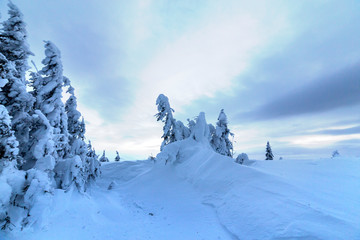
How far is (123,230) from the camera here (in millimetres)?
10367

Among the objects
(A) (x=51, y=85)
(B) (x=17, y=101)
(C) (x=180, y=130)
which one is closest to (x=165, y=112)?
(C) (x=180, y=130)

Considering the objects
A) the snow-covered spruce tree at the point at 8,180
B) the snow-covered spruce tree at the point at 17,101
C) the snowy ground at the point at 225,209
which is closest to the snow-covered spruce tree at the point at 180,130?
the snowy ground at the point at 225,209

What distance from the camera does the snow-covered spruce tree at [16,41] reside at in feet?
35.4

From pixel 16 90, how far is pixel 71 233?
832 centimetres

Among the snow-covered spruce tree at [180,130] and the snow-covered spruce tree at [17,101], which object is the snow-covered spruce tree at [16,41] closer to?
the snow-covered spruce tree at [17,101]

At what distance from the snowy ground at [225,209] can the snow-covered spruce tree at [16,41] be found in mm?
8602

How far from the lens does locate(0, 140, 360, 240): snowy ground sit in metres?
7.63

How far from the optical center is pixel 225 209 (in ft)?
37.2

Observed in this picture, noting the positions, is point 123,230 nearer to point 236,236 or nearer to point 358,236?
point 236,236

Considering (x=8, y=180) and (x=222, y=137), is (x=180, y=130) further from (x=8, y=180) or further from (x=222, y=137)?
(x=8, y=180)

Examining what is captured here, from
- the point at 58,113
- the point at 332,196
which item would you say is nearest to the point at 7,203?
the point at 58,113

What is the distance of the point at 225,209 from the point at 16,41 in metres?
16.6

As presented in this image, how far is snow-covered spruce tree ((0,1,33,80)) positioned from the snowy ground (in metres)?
8.60

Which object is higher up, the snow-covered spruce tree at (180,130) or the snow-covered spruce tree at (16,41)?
the snow-covered spruce tree at (16,41)
